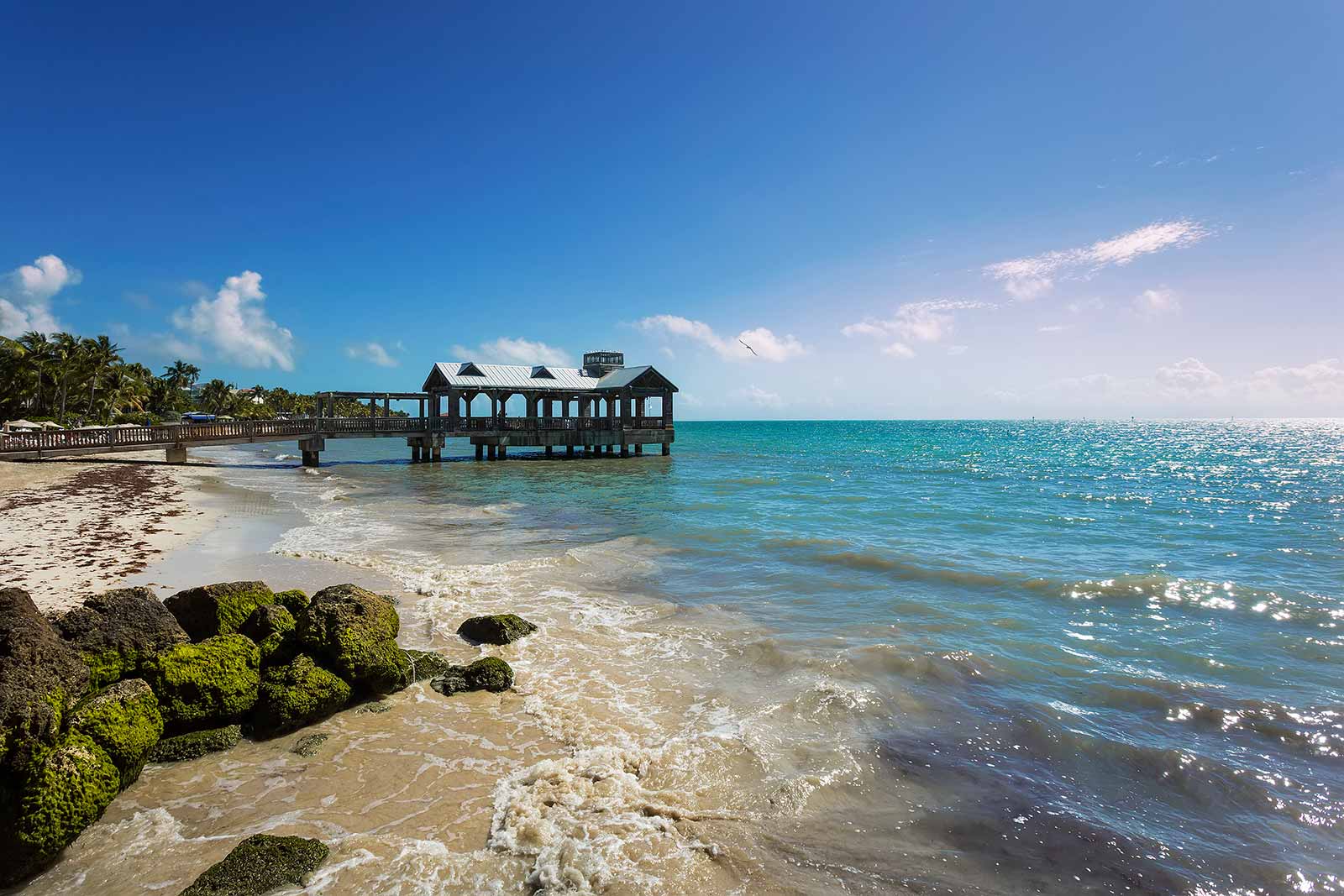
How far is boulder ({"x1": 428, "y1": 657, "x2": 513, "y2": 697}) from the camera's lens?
7418mm

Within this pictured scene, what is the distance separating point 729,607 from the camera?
11148mm

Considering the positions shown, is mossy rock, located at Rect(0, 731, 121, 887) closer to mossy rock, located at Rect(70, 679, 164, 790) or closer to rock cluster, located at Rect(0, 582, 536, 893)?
rock cluster, located at Rect(0, 582, 536, 893)

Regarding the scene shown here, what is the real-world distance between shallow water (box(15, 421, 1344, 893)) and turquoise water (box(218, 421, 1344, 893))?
0.13ft

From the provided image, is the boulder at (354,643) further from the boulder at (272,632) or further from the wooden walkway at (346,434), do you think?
the wooden walkway at (346,434)

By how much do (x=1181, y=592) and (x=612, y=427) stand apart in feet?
126

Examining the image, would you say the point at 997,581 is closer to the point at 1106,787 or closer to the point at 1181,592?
the point at 1181,592

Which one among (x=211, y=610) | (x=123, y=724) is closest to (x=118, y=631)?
(x=211, y=610)

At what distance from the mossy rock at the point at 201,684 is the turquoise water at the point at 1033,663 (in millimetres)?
5407

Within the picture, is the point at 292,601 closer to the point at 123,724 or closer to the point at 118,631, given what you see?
the point at 118,631

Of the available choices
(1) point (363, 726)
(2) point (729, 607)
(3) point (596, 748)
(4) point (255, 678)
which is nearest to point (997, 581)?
(2) point (729, 607)

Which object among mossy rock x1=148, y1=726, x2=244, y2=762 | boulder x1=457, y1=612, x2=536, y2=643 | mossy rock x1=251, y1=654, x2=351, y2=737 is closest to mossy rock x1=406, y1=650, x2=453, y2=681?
boulder x1=457, y1=612, x2=536, y2=643

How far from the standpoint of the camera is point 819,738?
6535mm

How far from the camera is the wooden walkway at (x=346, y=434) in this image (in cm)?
3189

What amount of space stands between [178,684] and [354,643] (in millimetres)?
1573
